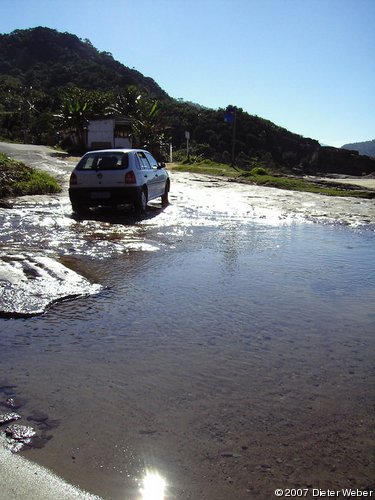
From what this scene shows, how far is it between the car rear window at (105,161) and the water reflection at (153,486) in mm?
9332

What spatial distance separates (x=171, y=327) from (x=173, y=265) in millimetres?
2416

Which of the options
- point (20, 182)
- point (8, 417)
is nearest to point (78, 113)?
point (20, 182)

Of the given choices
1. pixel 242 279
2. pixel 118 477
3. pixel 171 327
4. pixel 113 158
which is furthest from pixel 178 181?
pixel 118 477

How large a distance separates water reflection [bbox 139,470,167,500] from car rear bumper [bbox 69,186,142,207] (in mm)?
9072

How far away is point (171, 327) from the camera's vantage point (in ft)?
13.6

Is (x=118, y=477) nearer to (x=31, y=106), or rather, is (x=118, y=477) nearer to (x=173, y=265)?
(x=173, y=265)

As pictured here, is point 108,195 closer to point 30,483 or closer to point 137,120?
point 30,483

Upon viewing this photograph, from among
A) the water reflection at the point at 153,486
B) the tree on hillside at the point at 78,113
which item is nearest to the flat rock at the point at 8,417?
the water reflection at the point at 153,486

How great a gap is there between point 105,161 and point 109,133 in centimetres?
2917

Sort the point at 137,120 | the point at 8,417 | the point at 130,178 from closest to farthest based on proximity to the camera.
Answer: the point at 8,417
the point at 130,178
the point at 137,120

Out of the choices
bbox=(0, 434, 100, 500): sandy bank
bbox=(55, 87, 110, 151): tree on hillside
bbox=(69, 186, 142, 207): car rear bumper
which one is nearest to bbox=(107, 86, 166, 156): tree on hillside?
bbox=(55, 87, 110, 151): tree on hillside

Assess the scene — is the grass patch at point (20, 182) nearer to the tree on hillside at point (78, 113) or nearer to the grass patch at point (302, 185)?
the grass patch at point (302, 185)

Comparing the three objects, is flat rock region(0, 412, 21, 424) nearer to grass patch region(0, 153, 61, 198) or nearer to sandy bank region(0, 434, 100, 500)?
sandy bank region(0, 434, 100, 500)

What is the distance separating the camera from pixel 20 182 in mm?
14281
